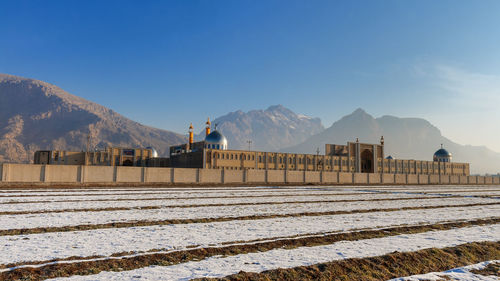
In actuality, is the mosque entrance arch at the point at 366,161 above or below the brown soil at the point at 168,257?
above

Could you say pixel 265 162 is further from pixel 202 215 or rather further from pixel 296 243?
pixel 296 243

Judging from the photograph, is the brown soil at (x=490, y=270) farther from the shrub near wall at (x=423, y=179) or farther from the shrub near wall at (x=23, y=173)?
the shrub near wall at (x=423, y=179)

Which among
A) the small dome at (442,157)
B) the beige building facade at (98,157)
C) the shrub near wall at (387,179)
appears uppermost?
the small dome at (442,157)

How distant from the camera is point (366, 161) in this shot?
10169cm

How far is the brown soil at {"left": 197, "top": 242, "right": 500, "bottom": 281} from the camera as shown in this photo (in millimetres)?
7020

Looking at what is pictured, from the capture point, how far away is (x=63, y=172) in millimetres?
42250

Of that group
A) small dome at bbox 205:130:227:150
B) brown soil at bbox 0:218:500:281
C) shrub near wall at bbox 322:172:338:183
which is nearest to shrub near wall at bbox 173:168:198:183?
shrub near wall at bbox 322:172:338:183

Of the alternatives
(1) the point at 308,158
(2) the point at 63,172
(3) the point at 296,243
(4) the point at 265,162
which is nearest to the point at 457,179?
(1) the point at 308,158

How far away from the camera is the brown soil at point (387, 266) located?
276 inches

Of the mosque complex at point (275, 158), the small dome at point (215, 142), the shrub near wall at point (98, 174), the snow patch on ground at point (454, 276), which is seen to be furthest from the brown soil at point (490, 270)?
the small dome at point (215, 142)

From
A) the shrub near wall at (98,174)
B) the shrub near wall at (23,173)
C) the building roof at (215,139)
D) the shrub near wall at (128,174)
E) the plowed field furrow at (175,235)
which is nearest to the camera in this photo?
the plowed field furrow at (175,235)

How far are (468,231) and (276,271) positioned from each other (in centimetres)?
847

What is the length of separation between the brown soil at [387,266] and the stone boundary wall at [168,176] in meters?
41.1

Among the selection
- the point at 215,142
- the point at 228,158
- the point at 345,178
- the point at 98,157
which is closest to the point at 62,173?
the point at 345,178
